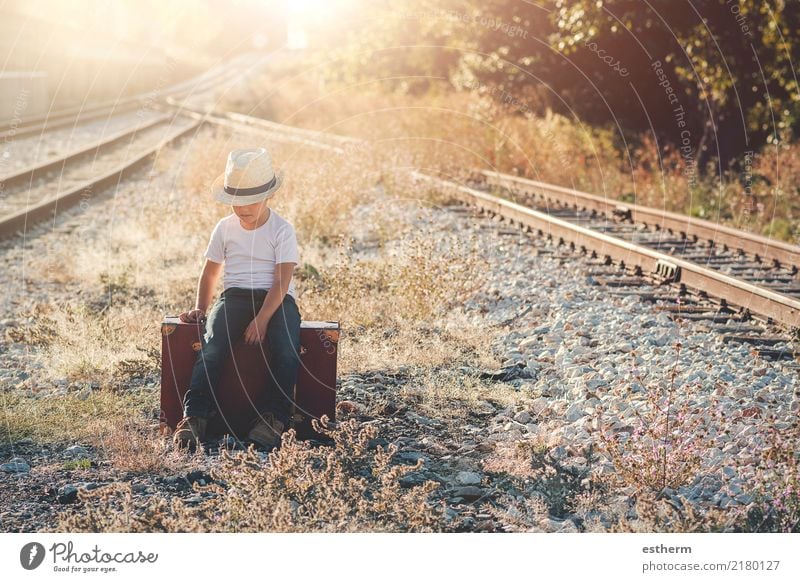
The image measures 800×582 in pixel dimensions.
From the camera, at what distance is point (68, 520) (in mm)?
3578

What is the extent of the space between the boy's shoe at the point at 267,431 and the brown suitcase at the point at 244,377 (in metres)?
0.09

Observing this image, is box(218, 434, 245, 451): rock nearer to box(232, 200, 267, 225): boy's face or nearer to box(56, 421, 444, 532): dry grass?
box(56, 421, 444, 532): dry grass

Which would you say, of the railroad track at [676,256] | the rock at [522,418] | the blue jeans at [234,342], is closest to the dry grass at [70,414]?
the blue jeans at [234,342]

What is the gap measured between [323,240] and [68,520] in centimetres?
658

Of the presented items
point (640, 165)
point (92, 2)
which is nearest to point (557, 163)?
point (640, 165)

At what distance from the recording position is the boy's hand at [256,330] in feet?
14.9

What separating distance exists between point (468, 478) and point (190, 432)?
144cm

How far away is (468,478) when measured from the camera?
4238 mm

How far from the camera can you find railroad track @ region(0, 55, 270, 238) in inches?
483

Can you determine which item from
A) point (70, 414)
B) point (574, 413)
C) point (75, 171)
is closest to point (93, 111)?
point (75, 171)

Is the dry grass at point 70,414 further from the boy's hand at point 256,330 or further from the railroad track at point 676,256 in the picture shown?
the railroad track at point 676,256

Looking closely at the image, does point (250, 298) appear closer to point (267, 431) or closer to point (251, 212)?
point (251, 212)
